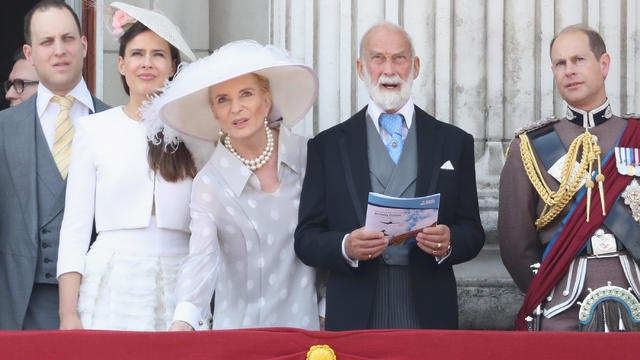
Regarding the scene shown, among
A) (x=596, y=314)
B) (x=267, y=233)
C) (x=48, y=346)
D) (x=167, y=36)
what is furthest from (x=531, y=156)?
(x=48, y=346)

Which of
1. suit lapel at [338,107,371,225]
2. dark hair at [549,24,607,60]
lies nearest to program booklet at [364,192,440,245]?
suit lapel at [338,107,371,225]

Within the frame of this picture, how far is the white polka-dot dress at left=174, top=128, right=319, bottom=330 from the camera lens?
361cm

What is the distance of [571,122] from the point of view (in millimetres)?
3904

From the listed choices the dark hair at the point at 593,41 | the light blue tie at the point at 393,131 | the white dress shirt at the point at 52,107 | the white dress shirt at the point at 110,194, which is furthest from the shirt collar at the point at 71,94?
the dark hair at the point at 593,41

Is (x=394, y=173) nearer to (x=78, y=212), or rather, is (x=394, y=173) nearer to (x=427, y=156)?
(x=427, y=156)

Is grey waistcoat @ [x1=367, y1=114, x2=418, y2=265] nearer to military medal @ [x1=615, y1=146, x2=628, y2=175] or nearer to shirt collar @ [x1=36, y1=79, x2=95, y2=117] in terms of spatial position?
military medal @ [x1=615, y1=146, x2=628, y2=175]

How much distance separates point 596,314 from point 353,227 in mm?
900

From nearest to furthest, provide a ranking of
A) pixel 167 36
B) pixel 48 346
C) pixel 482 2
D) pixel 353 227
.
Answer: pixel 48 346 < pixel 353 227 < pixel 167 36 < pixel 482 2

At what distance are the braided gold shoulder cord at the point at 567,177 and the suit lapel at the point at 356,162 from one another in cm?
62

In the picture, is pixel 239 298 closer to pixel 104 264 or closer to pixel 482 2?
pixel 104 264

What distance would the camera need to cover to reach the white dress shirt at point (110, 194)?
3.66m

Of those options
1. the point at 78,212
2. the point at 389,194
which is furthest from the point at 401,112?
the point at 78,212

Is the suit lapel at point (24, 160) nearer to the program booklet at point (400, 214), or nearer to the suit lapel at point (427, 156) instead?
the program booklet at point (400, 214)

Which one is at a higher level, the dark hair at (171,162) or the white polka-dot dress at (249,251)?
the dark hair at (171,162)
